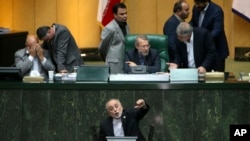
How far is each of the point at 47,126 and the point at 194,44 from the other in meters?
1.92

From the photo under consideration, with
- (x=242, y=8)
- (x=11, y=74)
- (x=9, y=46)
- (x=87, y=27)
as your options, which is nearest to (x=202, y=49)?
(x=11, y=74)

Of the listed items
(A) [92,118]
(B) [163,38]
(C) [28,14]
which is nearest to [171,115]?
(A) [92,118]

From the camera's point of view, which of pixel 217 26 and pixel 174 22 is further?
pixel 174 22

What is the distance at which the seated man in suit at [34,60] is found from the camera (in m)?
9.45

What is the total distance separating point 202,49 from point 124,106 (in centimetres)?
140

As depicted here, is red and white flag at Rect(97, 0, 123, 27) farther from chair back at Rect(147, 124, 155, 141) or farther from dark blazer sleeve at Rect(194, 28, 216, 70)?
chair back at Rect(147, 124, 155, 141)

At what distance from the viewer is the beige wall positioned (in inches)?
521

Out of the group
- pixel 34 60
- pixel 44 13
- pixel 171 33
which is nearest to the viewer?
pixel 34 60

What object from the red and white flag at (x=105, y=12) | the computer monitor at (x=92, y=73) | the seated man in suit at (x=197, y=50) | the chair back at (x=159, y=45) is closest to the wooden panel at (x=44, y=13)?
the red and white flag at (x=105, y=12)

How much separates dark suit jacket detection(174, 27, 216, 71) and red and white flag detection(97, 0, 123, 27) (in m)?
3.50

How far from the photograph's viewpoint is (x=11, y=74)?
8.67 meters

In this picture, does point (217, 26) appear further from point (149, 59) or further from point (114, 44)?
point (114, 44)

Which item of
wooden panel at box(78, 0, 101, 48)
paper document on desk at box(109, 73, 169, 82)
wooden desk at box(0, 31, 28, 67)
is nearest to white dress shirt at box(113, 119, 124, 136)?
paper document on desk at box(109, 73, 169, 82)

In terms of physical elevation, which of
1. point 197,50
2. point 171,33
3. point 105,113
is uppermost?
point 171,33
